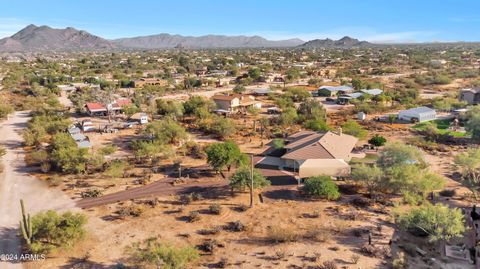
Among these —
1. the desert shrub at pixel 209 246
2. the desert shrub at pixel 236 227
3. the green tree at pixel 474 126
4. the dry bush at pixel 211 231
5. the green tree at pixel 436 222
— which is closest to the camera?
the green tree at pixel 436 222

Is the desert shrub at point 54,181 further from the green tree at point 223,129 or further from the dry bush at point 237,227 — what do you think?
the green tree at point 223,129

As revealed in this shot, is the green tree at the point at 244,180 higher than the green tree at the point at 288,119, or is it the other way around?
the green tree at the point at 288,119

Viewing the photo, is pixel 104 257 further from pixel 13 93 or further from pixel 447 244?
pixel 13 93

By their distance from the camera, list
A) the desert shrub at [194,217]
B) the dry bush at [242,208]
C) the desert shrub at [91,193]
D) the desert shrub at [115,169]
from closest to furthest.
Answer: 1. the desert shrub at [194,217]
2. the dry bush at [242,208]
3. the desert shrub at [91,193]
4. the desert shrub at [115,169]

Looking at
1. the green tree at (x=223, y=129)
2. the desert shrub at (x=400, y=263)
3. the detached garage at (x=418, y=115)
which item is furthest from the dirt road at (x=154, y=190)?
the detached garage at (x=418, y=115)

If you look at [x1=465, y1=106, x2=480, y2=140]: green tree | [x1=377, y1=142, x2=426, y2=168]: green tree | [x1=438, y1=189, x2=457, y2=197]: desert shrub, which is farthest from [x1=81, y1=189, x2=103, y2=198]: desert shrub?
[x1=465, y1=106, x2=480, y2=140]: green tree

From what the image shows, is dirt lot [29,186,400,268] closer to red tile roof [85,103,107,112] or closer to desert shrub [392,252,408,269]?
desert shrub [392,252,408,269]

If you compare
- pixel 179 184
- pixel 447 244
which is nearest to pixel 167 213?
pixel 179 184

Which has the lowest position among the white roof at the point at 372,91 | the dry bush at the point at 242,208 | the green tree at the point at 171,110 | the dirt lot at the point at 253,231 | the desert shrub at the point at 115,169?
the dirt lot at the point at 253,231

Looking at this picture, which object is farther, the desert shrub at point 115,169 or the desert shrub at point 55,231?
the desert shrub at point 115,169
